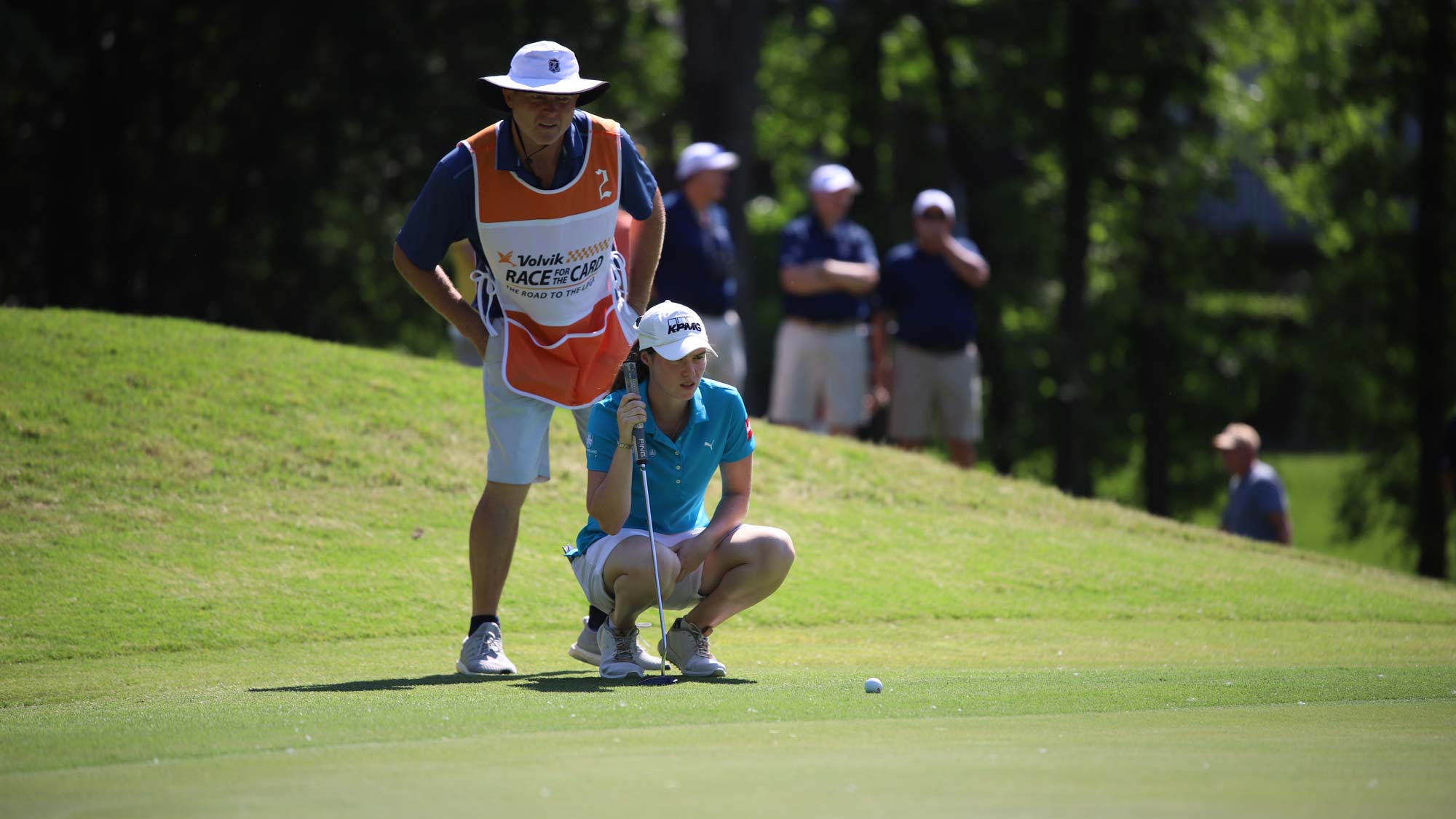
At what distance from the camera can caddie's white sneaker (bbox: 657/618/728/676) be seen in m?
6.98

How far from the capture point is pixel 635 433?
6.87 m

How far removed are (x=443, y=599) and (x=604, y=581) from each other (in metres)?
2.62

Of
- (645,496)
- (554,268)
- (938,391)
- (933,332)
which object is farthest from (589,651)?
(938,391)

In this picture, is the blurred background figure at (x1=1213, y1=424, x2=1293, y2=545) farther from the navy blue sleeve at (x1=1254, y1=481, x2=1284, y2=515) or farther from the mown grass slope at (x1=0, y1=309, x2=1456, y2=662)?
the mown grass slope at (x1=0, y1=309, x2=1456, y2=662)

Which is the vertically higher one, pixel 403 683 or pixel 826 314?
pixel 826 314

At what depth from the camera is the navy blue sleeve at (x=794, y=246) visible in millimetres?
14203

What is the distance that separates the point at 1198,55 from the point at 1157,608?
1304 cm

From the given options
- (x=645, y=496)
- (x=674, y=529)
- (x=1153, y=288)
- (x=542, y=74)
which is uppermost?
(x=1153, y=288)

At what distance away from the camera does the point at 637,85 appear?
29.3m

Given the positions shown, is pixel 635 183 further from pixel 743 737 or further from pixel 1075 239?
pixel 1075 239

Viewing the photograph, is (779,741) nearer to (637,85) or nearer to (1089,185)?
(1089,185)

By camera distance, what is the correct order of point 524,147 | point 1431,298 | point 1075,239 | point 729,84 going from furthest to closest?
1. point 729,84
2. point 1075,239
3. point 1431,298
4. point 524,147

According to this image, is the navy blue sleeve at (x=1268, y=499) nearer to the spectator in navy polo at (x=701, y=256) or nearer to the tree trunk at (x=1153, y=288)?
the spectator in navy polo at (x=701, y=256)

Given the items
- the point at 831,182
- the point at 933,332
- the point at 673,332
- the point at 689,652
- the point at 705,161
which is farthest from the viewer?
the point at 933,332
